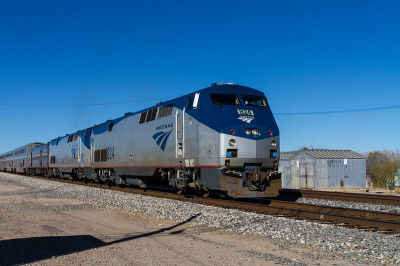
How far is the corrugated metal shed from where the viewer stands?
30922mm

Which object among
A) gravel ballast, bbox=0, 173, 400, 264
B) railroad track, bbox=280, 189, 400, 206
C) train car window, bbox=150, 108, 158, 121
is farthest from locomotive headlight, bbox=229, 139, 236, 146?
railroad track, bbox=280, 189, 400, 206

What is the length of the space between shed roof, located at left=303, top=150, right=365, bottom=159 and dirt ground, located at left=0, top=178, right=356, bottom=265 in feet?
75.4

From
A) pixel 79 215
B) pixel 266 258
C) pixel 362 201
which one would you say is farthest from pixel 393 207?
pixel 79 215

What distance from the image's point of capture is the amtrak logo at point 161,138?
657 inches

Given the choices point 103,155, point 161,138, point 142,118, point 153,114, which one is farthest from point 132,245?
point 103,155

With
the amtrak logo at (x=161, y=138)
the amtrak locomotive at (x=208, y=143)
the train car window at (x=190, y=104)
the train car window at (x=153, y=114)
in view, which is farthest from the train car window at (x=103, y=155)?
the train car window at (x=190, y=104)

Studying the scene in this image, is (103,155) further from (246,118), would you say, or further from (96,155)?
(246,118)

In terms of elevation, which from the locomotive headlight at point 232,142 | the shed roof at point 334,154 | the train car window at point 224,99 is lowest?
the shed roof at point 334,154

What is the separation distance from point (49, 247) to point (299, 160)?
2792 centimetres

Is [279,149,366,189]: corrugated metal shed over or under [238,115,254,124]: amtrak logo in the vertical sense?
under

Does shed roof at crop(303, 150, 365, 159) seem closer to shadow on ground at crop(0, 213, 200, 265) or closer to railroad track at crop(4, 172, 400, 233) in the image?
railroad track at crop(4, 172, 400, 233)

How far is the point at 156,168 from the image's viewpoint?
17594 mm

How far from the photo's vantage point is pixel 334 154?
3231cm

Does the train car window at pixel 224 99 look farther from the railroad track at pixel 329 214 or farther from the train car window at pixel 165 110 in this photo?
the railroad track at pixel 329 214
